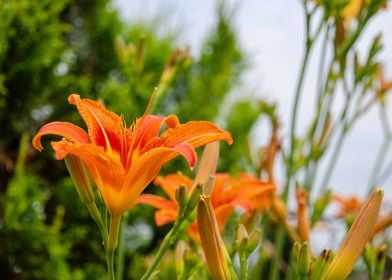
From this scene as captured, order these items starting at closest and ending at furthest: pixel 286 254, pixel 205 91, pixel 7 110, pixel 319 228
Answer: pixel 319 228, pixel 7 110, pixel 205 91, pixel 286 254

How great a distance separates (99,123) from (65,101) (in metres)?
1.58

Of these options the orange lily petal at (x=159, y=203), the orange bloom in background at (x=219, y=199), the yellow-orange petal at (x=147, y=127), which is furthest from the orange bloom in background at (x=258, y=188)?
the yellow-orange petal at (x=147, y=127)

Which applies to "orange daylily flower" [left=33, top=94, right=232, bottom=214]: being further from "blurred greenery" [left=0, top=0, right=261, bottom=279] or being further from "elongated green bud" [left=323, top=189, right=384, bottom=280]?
"blurred greenery" [left=0, top=0, right=261, bottom=279]

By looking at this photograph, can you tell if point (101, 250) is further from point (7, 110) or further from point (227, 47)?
point (227, 47)

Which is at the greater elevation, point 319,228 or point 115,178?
point 319,228

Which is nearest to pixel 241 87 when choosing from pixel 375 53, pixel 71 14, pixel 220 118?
pixel 220 118

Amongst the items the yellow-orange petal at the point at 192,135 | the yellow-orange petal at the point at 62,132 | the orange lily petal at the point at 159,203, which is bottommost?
the orange lily petal at the point at 159,203

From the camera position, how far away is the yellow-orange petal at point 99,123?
30.1 inches

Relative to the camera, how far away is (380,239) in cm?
129

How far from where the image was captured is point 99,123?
2.56 feet

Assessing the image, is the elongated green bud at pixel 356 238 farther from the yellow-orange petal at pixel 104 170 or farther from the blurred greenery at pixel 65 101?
the blurred greenery at pixel 65 101

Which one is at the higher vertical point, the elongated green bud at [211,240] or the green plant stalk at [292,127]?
the green plant stalk at [292,127]

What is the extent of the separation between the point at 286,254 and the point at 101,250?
0.99m

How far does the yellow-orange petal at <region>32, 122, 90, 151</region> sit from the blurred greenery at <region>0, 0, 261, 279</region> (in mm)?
967
